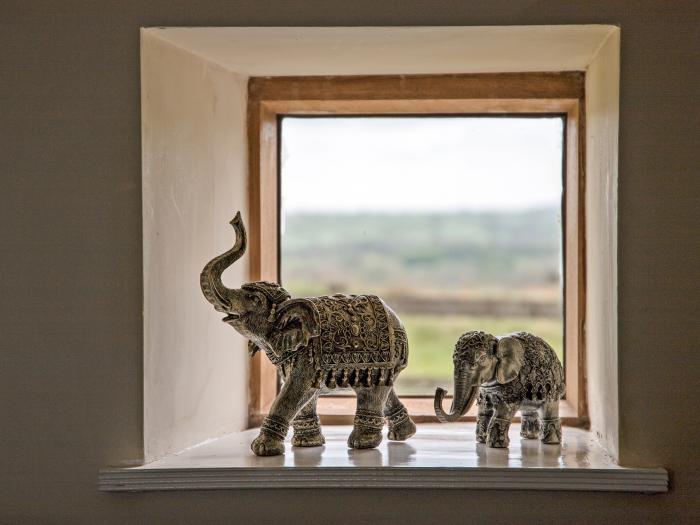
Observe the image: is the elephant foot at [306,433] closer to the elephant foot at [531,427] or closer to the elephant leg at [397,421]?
the elephant leg at [397,421]

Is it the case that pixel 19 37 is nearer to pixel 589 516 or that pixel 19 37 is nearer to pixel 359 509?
pixel 359 509

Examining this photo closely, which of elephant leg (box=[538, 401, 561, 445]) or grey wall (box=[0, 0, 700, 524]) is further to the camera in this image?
elephant leg (box=[538, 401, 561, 445])

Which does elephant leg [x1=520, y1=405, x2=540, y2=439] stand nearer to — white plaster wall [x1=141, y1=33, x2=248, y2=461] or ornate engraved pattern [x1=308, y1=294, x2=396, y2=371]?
ornate engraved pattern [x1=308, y1=294, x2=396, y2=371]

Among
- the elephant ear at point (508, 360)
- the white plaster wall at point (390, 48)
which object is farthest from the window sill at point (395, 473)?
the white plaster wall at point (390, 48)

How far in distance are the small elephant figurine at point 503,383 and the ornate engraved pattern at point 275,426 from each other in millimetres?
248

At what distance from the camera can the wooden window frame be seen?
173 cm

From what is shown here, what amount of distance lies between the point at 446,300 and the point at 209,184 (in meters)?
1.56

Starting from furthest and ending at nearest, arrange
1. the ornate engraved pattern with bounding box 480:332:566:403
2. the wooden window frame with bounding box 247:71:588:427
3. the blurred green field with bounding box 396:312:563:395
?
the blurred green field with bounding box 396:312:563:395 < the wooden window frame with bounding box 247:71:588:427 < the ornate engraved pattern with bounding box 480:332:566:403

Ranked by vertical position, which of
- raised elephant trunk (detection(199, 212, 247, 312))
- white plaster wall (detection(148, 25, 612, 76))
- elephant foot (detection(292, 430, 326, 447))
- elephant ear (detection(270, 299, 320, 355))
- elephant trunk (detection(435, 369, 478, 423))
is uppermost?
white plaster wall (detection(148, 25, 612, 76))

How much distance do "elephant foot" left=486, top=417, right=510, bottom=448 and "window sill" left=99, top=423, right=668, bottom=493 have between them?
Answer: 27 millimetres

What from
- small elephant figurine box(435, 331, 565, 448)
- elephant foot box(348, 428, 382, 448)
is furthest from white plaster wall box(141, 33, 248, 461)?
small elephant figurine box(435, 331, 565, 448)

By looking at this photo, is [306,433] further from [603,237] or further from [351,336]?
[603,237]

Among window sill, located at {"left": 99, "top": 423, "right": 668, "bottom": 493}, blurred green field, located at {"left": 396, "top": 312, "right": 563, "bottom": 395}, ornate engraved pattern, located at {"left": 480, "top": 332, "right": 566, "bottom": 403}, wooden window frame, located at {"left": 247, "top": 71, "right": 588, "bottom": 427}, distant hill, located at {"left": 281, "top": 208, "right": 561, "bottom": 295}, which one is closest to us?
window sill, located at {"left": 99, "top": 423, "right": 668, "bottom": 493}

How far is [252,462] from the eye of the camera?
145 cm
